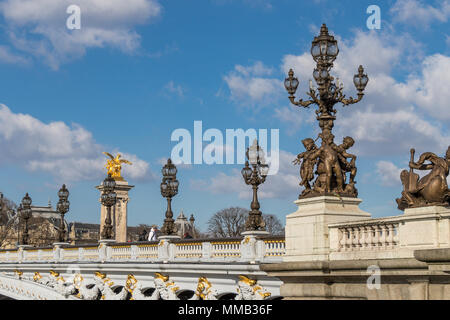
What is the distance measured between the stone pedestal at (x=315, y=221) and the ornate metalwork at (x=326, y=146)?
0.19 metres

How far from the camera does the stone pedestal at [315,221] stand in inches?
680

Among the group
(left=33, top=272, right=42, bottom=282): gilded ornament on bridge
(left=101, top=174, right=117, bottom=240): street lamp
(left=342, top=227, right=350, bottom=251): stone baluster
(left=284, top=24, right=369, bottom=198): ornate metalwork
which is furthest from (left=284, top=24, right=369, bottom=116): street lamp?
(left=33, top=272, right=42, bottom=282): gilded ornament on bridge

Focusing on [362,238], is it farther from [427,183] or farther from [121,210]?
[121,210]

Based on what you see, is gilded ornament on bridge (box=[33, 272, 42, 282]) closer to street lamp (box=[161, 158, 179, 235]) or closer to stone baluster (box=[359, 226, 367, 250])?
street lamp (box=[161, 158, 179, 235])

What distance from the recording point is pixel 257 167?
29.5m

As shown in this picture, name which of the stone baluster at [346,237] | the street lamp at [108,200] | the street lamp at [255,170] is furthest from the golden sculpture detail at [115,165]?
the stone baluster at [346,237]

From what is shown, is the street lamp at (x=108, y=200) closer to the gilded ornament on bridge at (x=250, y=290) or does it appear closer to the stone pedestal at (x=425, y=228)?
the gilded ornament on bridge at (x=250, y=290)

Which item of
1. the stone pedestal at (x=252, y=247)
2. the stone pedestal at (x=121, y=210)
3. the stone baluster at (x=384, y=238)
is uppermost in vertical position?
the stone pedestal at (x=121, y=210)

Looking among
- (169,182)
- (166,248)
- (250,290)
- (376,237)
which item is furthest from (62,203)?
(376,237)

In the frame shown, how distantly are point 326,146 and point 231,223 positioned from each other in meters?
89.8

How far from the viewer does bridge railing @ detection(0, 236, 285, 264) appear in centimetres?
2581
